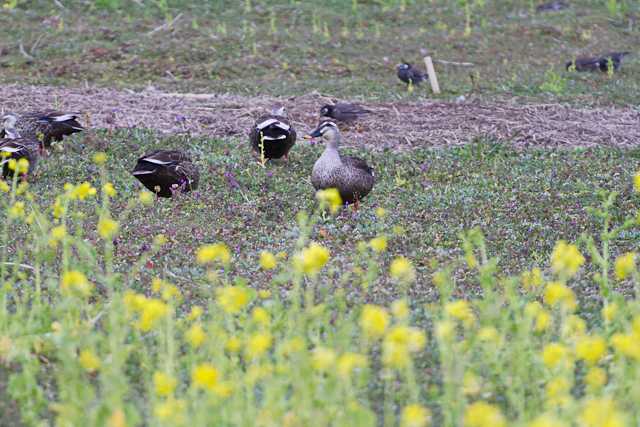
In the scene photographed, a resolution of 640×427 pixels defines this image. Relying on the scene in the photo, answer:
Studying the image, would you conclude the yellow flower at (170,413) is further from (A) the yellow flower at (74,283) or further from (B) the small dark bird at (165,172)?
(B) the small dark bird at (165,172)

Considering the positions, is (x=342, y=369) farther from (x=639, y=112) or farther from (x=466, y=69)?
(x=466, y=69)

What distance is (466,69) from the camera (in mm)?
20203

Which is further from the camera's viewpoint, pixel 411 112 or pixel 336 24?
pixel 336 24

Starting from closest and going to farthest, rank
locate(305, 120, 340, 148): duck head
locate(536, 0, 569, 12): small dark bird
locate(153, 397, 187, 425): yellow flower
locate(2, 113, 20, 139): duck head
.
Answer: locate(153, 397, 187, 425): yellow flower, locate(305, 120, 340, 148): duck head, locate(2, 113, 20, 139): duck head, locate(536, 0, 569, 12): small dark bird

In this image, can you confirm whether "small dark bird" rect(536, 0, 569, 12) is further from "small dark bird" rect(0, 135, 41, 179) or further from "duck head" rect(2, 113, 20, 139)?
"small dark bird" rect(0, 135, 41, 179)

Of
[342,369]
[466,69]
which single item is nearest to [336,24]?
[466,69]

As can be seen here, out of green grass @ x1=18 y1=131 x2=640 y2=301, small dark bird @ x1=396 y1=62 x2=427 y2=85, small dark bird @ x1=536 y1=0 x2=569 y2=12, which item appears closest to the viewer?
green grass @ x1=18 y1=131 x2=640 y2=301

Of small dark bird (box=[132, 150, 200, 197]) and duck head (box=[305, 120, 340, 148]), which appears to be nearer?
small dark bird (box=[132, 150, 200, 197])

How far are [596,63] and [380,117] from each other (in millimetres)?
6600

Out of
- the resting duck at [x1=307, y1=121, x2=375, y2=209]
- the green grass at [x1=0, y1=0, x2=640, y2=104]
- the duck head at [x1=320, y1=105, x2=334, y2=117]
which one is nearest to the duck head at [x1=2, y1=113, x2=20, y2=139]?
the resting duck at [x1=307, y1=121, x2=375, y2=209]

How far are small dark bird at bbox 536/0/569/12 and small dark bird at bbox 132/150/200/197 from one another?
16697 millimetres

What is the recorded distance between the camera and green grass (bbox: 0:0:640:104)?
18.2 m

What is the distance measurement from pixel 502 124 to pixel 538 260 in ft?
20.2

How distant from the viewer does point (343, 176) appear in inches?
408
